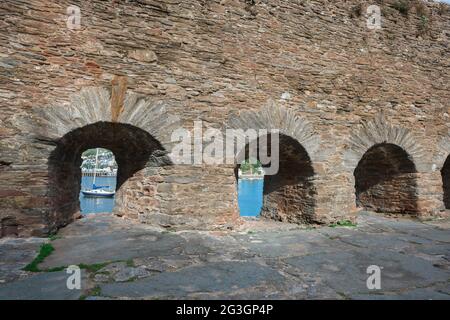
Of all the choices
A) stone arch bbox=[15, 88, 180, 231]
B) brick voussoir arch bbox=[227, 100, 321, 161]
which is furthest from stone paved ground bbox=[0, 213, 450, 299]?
brick voussoir arch bbox=[227, 100, 321, 161]

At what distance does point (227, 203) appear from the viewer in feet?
18.4

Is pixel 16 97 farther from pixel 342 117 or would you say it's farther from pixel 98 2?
pixel 342 117

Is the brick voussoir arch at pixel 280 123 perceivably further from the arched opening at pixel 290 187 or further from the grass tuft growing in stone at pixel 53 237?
the grass tuft growing in stone at pixel 53 237

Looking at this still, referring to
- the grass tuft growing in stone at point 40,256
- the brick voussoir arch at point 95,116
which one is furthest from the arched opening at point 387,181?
the grass tuft growing in stone at point 40,256

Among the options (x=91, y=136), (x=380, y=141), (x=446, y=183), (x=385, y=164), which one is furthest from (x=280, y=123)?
(x=446, y=183)

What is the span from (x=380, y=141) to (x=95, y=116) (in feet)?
18.7

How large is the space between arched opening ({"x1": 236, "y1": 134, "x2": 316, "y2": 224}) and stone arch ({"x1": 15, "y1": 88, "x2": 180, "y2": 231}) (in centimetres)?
190

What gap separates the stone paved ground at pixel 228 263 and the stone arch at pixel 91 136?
23.3 inches

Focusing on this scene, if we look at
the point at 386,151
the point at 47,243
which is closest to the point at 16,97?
the point at 47,243

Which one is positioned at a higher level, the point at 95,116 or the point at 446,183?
the point at 95,116

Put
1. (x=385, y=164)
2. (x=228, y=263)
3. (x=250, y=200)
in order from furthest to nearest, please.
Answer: (x=250, y=200) < (x=385, y=164) < (x=228, y=263)

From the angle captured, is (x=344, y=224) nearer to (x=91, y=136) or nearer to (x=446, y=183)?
(x=91, y=136)

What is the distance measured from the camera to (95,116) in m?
4.87

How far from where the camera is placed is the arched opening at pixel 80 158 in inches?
194
